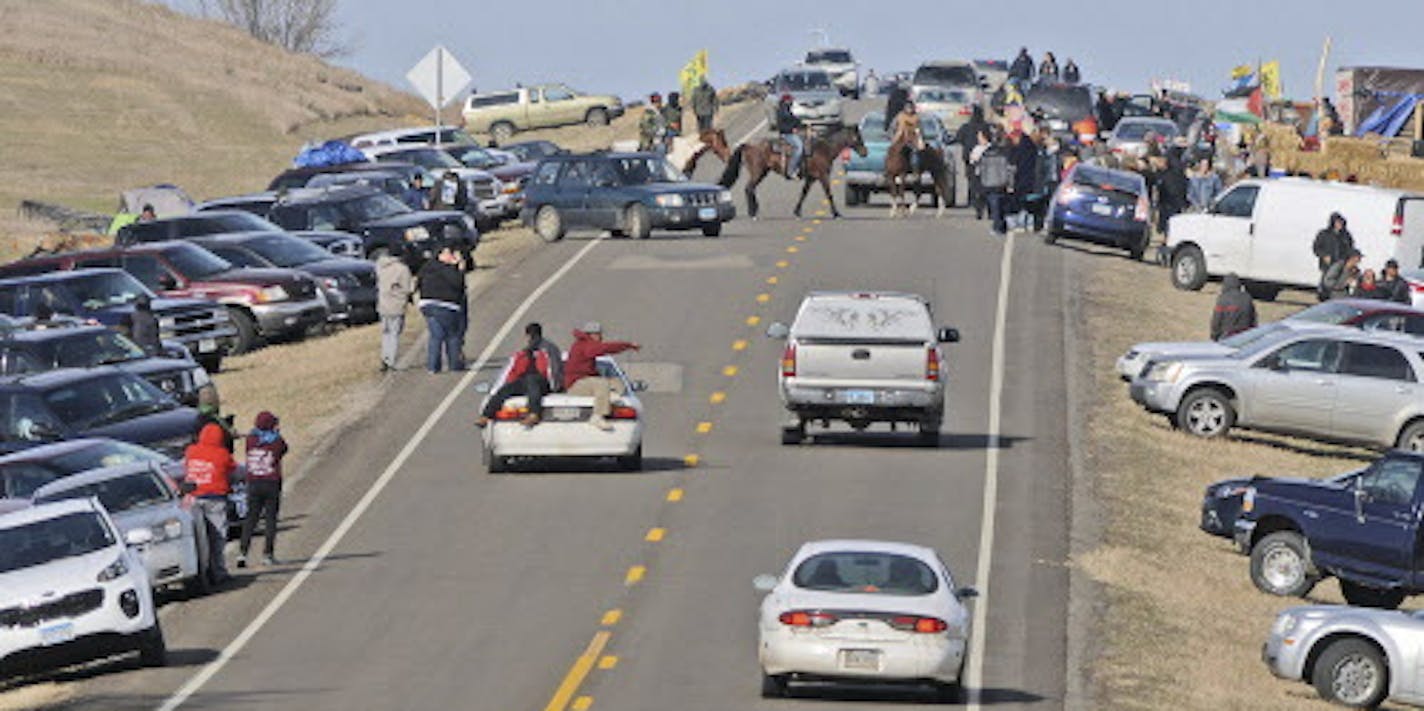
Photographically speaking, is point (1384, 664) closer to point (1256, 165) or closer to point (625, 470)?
point (625, 470)

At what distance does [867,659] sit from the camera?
77.3 ft

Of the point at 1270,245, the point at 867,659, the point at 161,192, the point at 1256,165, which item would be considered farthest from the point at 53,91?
the point at 867,659

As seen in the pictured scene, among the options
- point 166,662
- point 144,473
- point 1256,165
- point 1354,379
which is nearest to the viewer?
point 166,662

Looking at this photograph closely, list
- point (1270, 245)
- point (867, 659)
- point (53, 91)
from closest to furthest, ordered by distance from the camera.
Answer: point (867, 659), point (1270, 245), point (53, 91)

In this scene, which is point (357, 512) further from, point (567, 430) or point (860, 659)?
point (860, 659)

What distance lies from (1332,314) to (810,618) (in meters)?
24.0

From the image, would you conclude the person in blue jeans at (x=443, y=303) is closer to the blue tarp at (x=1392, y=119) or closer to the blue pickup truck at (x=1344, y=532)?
the blue pickup truck at (x=1344, y=532)

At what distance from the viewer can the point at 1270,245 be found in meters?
54.5

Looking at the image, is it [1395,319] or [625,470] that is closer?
[625,470]

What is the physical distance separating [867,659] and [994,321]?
79.1ft

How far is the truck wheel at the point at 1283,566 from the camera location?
109ft

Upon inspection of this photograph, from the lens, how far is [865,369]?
36.4 metres

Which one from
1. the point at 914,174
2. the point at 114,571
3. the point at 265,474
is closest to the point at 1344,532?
the point at 265,474

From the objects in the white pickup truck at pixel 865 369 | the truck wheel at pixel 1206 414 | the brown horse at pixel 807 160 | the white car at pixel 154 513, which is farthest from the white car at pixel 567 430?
the brown horse at pixel 807 160
